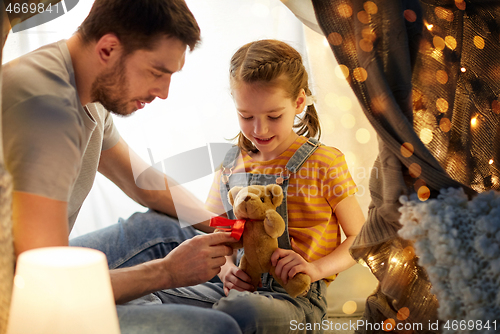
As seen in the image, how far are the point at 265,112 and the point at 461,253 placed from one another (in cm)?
56

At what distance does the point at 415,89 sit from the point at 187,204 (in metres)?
0.82

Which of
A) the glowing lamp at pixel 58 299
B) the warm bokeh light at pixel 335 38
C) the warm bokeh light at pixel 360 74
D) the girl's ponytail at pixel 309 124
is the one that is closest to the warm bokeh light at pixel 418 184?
the warm bokeh light at pixel 360 74

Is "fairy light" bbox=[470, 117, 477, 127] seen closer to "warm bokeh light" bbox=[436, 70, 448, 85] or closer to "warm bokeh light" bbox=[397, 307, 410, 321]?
"warm bokeh light" bbox=[436, 70, 448, 85]

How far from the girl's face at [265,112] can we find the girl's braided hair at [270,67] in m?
0.02

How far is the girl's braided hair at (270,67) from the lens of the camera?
3.34ft

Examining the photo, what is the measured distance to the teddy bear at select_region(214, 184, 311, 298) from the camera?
0.87 metres

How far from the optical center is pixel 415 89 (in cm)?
87

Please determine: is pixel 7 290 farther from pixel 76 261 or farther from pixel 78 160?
pixel 78 160

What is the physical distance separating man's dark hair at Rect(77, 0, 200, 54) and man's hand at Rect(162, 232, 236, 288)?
503mm

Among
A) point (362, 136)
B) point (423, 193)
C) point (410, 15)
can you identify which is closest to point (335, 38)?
point (410, 15)

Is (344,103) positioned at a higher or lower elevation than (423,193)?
higher

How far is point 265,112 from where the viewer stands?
3.33ft

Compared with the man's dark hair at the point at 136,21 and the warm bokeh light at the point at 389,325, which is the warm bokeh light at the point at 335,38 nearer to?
the man's dark hair at the point at 136,21

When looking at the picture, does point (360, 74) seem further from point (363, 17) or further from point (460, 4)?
point (460, 4)
